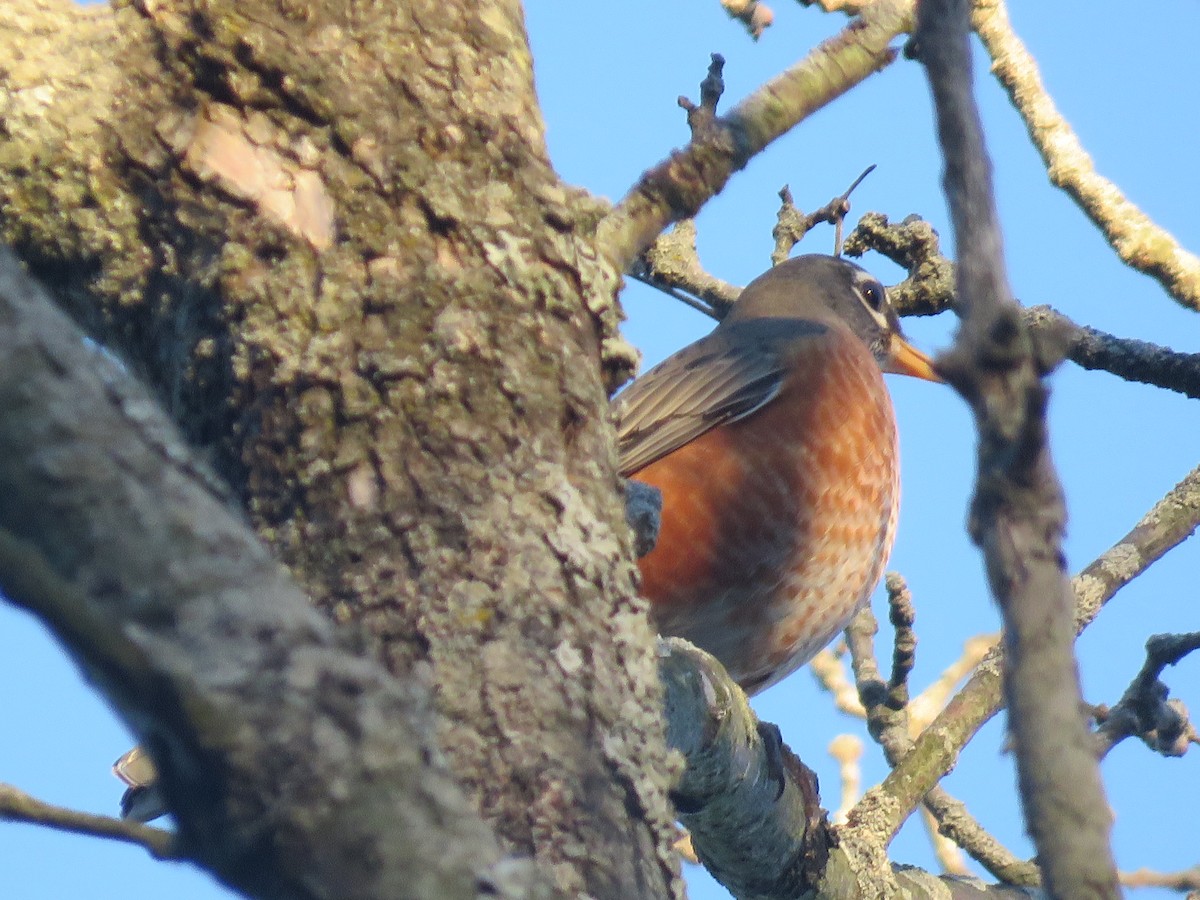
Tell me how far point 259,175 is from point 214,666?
1514 mm

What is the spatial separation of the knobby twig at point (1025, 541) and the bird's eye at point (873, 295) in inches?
230

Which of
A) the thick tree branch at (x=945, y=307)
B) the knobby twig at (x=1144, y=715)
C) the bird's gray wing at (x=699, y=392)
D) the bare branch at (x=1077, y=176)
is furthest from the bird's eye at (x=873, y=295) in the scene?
the knobby twig at (x=1144, y=715)

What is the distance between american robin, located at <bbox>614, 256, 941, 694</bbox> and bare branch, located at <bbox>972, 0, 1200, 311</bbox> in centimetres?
76

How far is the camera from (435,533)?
89.3 inches

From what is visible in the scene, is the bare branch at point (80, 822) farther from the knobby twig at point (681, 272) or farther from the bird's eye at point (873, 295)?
the bird's eye at point (873, 295)

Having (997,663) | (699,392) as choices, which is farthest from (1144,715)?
(699,392)

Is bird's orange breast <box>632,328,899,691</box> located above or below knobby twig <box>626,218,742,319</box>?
below

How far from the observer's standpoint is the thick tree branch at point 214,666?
1.18 meters

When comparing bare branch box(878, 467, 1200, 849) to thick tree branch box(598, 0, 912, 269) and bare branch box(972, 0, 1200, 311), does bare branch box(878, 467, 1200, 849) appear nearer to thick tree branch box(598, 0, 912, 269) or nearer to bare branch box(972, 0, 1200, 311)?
bare branch box(972, 0, 1200, 311)

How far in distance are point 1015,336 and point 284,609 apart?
680 mm

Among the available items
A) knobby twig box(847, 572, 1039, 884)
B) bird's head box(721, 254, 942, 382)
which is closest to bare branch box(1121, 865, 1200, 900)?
knobby twig box(847, 572, 1039, 884)

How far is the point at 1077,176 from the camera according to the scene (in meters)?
4.64

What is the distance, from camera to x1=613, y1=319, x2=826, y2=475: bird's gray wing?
505cm

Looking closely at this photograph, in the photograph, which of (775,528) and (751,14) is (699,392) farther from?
(751,14)
